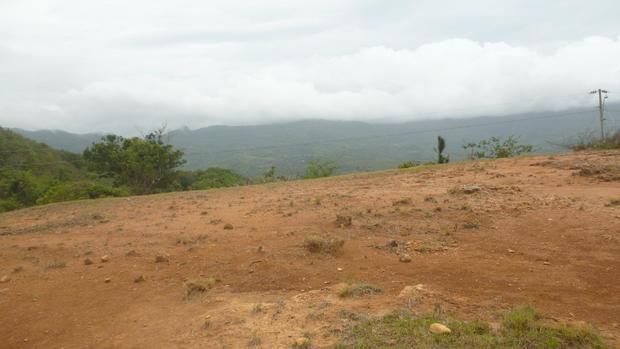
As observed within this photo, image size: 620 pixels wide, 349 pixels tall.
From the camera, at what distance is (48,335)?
5.68 metres

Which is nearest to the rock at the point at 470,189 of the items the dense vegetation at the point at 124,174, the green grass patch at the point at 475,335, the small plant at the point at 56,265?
the green grass patch at the point at 475,335

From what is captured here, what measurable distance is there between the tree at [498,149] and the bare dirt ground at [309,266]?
18.5m

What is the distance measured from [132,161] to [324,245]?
1205 inches

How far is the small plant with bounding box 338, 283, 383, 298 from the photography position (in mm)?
5566

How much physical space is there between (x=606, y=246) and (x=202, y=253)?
6630 millimetres

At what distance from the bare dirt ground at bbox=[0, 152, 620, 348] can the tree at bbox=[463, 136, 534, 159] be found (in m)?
18.5

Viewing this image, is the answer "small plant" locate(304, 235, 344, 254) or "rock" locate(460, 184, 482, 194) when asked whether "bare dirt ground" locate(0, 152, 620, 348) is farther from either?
"small plant" locate(304, 235, 344, 254)

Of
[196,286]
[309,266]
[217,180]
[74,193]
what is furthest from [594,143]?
[74,193]

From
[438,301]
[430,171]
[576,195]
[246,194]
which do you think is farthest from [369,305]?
[430,171]

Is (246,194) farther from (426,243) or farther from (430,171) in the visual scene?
(426,243)

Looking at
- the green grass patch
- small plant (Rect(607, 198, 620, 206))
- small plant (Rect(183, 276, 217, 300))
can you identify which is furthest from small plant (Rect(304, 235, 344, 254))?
small plant (Rect(607, 198, 620, 206))

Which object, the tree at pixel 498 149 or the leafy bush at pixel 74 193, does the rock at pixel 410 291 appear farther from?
the tree at pixel 498 149

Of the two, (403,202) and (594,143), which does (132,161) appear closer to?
(403,202)

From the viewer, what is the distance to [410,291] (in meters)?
5.46
